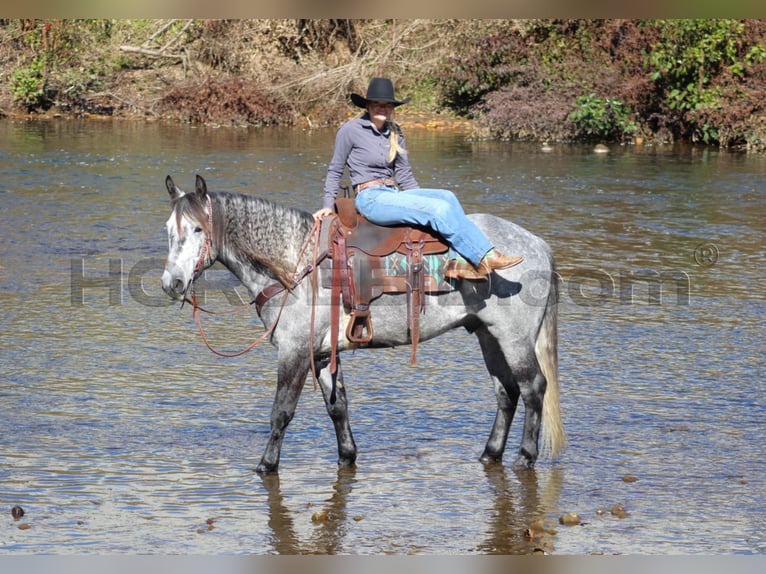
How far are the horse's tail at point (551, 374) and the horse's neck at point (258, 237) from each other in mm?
1709

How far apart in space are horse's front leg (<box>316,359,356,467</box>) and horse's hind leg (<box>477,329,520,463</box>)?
34.3 inches

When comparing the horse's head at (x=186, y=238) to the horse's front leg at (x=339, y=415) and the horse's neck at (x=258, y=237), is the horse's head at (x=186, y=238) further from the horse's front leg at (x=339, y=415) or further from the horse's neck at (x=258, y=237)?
the horse's front leg at (x=339, y=415)

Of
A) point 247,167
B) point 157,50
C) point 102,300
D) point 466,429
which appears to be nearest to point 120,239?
point 102,300

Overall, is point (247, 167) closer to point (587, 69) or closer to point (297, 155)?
point (297, 155)

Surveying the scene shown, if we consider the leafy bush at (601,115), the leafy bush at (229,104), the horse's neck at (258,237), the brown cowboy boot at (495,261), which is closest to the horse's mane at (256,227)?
the horse's neck at (258,237)

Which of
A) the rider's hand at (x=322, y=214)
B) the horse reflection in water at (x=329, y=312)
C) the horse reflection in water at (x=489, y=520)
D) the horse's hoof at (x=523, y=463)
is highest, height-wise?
the rider's hand at (x=322, y=214)

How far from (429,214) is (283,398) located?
4.80ft

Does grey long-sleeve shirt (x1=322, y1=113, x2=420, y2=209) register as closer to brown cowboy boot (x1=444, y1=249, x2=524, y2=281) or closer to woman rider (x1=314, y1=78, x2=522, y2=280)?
woman rider (x1=314, y1=78, x2=522, y2=280)

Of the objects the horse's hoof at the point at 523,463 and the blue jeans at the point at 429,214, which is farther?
the horse's hoof at the point at 523,463

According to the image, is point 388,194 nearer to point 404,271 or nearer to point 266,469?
point 404,271

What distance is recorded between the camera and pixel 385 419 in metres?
8.53

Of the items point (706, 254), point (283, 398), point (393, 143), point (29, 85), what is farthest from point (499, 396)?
point (29, 85)

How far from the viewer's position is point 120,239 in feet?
51.9

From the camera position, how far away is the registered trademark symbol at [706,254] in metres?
14.6
